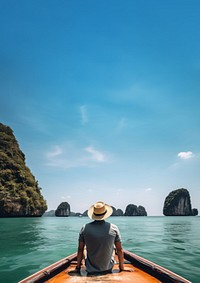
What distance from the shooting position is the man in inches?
137

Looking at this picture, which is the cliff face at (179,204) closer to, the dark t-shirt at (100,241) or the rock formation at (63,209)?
the rock formation at (63,209)

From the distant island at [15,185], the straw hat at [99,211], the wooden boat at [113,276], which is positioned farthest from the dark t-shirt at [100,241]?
the distant island at [15,185]

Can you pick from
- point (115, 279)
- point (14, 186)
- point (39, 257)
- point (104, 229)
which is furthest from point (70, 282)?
point (14, 186)

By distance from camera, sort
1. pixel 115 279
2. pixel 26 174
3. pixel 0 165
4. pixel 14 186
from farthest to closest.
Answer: pixel 26 174, pixel 0 165, pixel 14 186, pixel 115 279

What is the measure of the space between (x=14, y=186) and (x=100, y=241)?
6489cm

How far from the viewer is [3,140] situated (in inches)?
3034

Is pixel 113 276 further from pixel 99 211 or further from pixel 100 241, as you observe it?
pixel 99 211

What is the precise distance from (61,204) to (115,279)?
159 m

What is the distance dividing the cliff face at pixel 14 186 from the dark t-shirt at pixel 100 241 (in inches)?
2338

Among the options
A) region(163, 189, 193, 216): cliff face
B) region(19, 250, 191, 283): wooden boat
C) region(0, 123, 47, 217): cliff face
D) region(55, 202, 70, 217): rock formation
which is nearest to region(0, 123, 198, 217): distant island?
region(0, 123, 47, 217): cliff face

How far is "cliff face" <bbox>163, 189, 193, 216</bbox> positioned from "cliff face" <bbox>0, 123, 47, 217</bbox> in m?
93.4

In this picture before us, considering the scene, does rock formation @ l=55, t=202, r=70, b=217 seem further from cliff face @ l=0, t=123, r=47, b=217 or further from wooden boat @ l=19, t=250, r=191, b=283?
wooden boat @ l=19, t=250, r=191, b=283

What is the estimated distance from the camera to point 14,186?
202 feet

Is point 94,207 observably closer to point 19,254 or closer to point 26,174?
point 19,254
